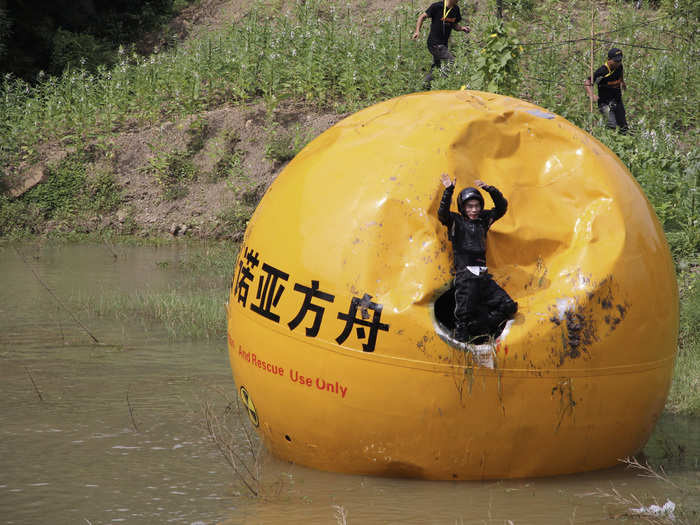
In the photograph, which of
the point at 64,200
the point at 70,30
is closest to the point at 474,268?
the point at 64,200

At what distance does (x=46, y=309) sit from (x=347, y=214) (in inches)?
249

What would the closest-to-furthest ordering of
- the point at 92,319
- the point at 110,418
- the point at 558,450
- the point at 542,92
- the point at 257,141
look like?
the point at 558,450
the point at 110,418
the point at 92,319
the point at 542,92
the point at 257,141

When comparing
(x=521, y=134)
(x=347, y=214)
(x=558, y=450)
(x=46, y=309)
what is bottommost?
(x=46, y=309)

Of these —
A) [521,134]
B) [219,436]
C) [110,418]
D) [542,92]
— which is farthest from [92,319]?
[542,92]

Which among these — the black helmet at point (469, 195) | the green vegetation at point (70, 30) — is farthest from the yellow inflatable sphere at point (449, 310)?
the green vegetation at point (70, 30)

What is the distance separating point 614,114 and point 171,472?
1114 cm

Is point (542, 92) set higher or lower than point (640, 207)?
higher

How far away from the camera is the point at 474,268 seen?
17.5 ft

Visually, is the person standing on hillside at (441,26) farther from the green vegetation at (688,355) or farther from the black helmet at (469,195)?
the black helmet at (469,195)

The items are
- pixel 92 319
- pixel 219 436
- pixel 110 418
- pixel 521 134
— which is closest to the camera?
pixel 521 134

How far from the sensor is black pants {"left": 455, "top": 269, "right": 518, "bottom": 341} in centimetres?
527

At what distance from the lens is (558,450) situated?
549cm

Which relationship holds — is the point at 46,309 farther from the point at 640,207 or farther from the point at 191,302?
the point at 640,207

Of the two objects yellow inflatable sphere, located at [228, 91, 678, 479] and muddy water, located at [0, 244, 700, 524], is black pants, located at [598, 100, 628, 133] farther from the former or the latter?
yellow inflatable sphere, located at [228, 91, 678, 479]
